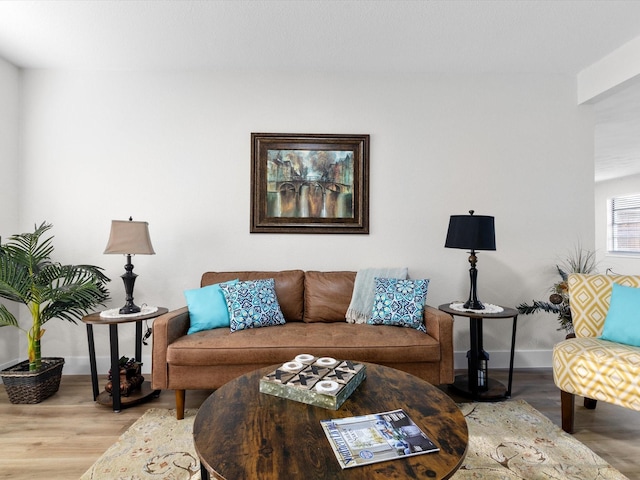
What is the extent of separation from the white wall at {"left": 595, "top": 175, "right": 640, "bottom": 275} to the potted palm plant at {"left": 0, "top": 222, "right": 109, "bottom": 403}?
818cm

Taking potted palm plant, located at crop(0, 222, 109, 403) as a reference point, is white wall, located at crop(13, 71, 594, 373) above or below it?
above

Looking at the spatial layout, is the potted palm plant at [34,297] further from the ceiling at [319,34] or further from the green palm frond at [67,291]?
the ceiling at [319,34]

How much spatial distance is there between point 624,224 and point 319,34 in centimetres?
771

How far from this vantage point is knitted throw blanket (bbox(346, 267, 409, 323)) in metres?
2.80

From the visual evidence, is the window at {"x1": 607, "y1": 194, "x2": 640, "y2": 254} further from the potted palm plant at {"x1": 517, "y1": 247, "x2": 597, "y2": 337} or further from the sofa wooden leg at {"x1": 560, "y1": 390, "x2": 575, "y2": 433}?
the sofa wooden leg at {"x1": 560, "y1": 390, "x2": 575, "y2": 433}

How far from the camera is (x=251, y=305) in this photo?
263cm

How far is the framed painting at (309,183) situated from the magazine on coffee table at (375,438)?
2102mm

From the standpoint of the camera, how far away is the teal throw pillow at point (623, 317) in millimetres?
2109

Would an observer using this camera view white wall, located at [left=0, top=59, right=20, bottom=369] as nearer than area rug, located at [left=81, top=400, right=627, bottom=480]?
No

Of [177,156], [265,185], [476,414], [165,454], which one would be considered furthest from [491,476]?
[177,156]

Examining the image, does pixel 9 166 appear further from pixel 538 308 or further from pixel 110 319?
pixel 538 308

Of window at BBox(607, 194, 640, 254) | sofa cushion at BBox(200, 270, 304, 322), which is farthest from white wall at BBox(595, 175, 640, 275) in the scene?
sofa cushion at BBox(200, 270, 304, 322)

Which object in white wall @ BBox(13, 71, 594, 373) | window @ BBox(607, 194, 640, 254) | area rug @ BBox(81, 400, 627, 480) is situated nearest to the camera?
area rug @ BBox(81, 400, 627, 480)

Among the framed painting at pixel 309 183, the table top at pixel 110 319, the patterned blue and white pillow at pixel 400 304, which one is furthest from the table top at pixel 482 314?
the table top at pixel 110 319
